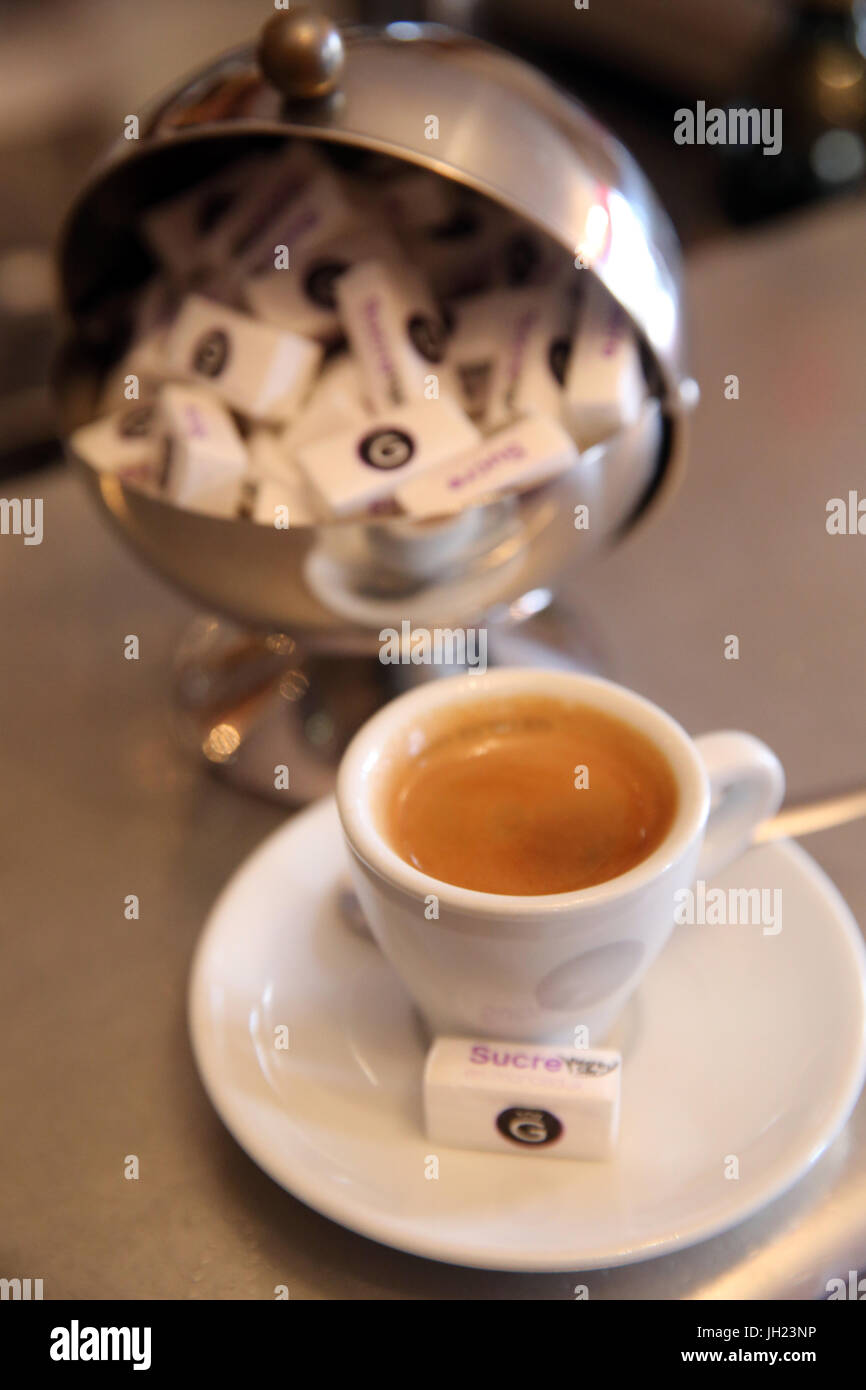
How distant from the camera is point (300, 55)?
672 mm

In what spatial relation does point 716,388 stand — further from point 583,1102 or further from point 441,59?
point 583,1102

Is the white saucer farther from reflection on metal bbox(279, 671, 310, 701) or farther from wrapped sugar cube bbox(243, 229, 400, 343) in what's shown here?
wrapped sugar cube bbox(243, 229, 400, 343)

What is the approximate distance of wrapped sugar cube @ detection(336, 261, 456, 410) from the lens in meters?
0.77

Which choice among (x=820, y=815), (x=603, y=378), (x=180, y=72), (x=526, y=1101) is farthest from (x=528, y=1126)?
(x=180, y=72)

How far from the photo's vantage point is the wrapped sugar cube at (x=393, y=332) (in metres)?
0.77

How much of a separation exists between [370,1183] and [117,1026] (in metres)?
0.20

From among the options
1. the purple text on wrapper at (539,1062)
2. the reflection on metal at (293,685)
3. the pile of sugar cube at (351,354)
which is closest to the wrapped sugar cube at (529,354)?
the pile of sugar cube at (351,354)

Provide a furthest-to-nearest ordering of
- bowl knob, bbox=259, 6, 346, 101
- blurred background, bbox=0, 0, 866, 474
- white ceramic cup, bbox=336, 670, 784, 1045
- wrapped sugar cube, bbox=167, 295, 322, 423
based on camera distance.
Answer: blurred background, bbox=0, 0, 866, 474, wrapped sugar cube, bbox=167, 295, 322, 423, bowl knob, bbox=259, 6, 346, 101, white ceramic cup, bbox=336, 670, 784, 1045

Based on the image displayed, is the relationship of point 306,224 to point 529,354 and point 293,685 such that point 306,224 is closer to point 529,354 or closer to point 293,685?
point 529,354

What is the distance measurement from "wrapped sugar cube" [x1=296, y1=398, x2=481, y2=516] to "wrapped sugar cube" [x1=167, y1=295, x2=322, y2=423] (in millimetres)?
59

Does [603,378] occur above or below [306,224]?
below

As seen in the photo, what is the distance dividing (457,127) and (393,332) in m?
0.13

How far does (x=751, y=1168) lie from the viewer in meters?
0.55

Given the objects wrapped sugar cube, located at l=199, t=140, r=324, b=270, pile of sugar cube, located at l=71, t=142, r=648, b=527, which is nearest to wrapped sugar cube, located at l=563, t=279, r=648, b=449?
pile of sugar cube, located at l=71, t=142, r=648, b=527
